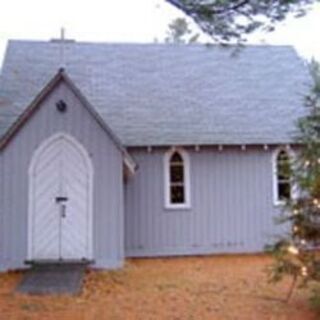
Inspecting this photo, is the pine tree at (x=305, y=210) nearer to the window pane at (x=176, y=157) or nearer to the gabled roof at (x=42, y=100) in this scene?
the gabled roof at (x=42, y=100)

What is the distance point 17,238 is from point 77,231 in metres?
1.40

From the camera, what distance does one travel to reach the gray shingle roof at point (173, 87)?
19875 millimetres

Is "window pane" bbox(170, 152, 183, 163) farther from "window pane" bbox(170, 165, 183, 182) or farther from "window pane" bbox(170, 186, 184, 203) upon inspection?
"window pane" bbox(170, 186, 184, 203)

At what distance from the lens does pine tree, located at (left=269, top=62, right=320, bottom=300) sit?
39.1 feet

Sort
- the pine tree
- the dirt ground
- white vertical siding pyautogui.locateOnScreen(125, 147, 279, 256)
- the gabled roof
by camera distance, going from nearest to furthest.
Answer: the dirt ground
the pine tree
the gabled roof
white vertical siding pyautogui.locateOnScreen(125, 147, 279, 256)

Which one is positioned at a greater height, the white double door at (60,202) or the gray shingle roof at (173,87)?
the gray shingle roof at (173,87)

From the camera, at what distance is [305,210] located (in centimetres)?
1213

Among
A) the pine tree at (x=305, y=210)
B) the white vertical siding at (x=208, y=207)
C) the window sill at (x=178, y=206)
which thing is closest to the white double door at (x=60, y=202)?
the white vertical siding at (x=208, y=207)

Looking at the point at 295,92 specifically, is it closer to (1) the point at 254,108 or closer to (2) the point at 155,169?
(1) the point at 254,108

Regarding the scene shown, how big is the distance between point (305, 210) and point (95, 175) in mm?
6083

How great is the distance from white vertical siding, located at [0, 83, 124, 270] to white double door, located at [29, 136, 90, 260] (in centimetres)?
21

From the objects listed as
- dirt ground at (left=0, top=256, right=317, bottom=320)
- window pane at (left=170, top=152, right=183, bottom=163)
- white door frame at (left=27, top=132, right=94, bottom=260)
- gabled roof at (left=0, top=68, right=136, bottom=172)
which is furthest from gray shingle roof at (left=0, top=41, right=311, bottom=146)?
dirt ground at (left=0, top=256, right=317, bottom=320)

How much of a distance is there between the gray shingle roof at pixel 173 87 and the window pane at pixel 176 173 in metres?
0.91

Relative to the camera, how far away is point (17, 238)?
16.4m
